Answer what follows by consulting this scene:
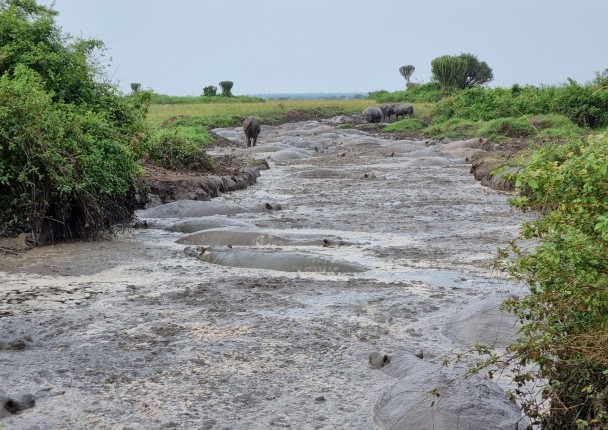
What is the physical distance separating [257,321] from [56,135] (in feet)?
18.0

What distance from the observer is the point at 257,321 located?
8031 mm

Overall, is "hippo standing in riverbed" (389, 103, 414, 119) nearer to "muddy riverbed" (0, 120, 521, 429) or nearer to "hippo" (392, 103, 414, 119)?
"hippo" (392, 103, 414, 119)

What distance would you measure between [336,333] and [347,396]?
156 cm

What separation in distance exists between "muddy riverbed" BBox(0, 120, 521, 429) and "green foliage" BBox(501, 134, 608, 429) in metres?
0.87

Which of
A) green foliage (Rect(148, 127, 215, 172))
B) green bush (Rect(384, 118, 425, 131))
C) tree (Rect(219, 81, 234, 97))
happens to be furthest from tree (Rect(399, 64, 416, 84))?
green foliage (Rect(148, 127, 215, 172))

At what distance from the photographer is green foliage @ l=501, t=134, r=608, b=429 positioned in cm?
433

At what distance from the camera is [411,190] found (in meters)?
19.6

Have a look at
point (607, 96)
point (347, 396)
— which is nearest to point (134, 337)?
point (347, 396)

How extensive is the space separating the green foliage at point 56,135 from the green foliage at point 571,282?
8.19m

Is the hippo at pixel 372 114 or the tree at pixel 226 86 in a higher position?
the tree at pixel 226 86

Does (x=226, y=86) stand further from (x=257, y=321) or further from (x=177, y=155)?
(x=257, y=321)

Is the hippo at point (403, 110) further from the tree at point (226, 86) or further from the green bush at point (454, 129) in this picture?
the tree at point (226, 86)

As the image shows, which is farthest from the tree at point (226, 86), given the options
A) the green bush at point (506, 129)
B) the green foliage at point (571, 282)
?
the green foliage at point (571, 282)

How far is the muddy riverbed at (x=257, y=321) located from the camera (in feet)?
18.8
